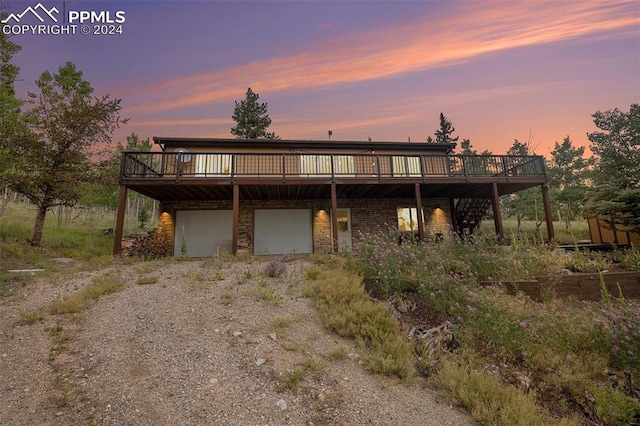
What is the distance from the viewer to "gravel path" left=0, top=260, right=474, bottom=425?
2.72 meters

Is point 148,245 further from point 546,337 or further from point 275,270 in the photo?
point 546,337

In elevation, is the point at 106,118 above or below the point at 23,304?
above

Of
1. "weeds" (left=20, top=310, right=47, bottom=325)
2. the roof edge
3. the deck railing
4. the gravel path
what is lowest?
the gravel path

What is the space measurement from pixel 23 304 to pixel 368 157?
12.3 metres

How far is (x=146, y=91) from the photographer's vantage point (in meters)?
12.3

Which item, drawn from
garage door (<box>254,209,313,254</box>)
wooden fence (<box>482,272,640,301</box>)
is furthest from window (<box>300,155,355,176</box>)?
wooden fence (<box>482,272,640,301</box>)

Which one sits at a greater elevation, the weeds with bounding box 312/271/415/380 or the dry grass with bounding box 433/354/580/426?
the weeds with bounding box 312/271/415/380

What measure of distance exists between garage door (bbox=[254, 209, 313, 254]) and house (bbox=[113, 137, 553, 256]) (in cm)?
5

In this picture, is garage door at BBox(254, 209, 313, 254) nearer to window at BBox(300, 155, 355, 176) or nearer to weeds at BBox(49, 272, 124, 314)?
window at BBox(300, 155, 355, 176)

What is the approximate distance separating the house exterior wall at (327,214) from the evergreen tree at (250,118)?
17.5 meters

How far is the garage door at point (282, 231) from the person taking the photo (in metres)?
13.2

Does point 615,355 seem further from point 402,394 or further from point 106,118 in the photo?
point 106,118

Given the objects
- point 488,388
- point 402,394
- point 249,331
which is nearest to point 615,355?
point 488,388

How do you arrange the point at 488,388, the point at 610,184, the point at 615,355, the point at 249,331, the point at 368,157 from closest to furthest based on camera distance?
the point at 488,388 → the point at 615,355 → the point at 249,331 → the point at 610,184 → the point at 368,157
